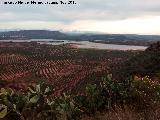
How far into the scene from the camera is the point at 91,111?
14578mm

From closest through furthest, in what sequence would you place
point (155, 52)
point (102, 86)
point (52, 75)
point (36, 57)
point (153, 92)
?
point (153, 92)
point (102, 86)
point (155, 52)
point (52, 75)
point (36, 57)

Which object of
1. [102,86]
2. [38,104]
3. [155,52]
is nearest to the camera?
[38,104]

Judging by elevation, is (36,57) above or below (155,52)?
below

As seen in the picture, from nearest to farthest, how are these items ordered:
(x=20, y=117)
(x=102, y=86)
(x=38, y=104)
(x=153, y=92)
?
(x=20, y=117) → (x=38, y=104) → (x=153, y=92) → (x=102, y=86)

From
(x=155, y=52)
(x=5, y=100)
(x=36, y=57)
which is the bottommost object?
(x=36, y=57)

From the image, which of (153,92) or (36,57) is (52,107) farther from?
(36,57)

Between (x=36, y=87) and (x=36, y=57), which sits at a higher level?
(x=36, y=87)

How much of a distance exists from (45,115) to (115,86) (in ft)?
16.6

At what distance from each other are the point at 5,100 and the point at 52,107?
1655 mm

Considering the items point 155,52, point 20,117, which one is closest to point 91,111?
point 20,117

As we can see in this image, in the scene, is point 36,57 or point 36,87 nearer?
point 36,87

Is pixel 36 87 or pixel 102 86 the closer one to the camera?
pixel 36 87

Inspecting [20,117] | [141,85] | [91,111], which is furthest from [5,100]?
[141,85]

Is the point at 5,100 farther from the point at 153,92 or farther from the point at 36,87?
the point at 153,92
